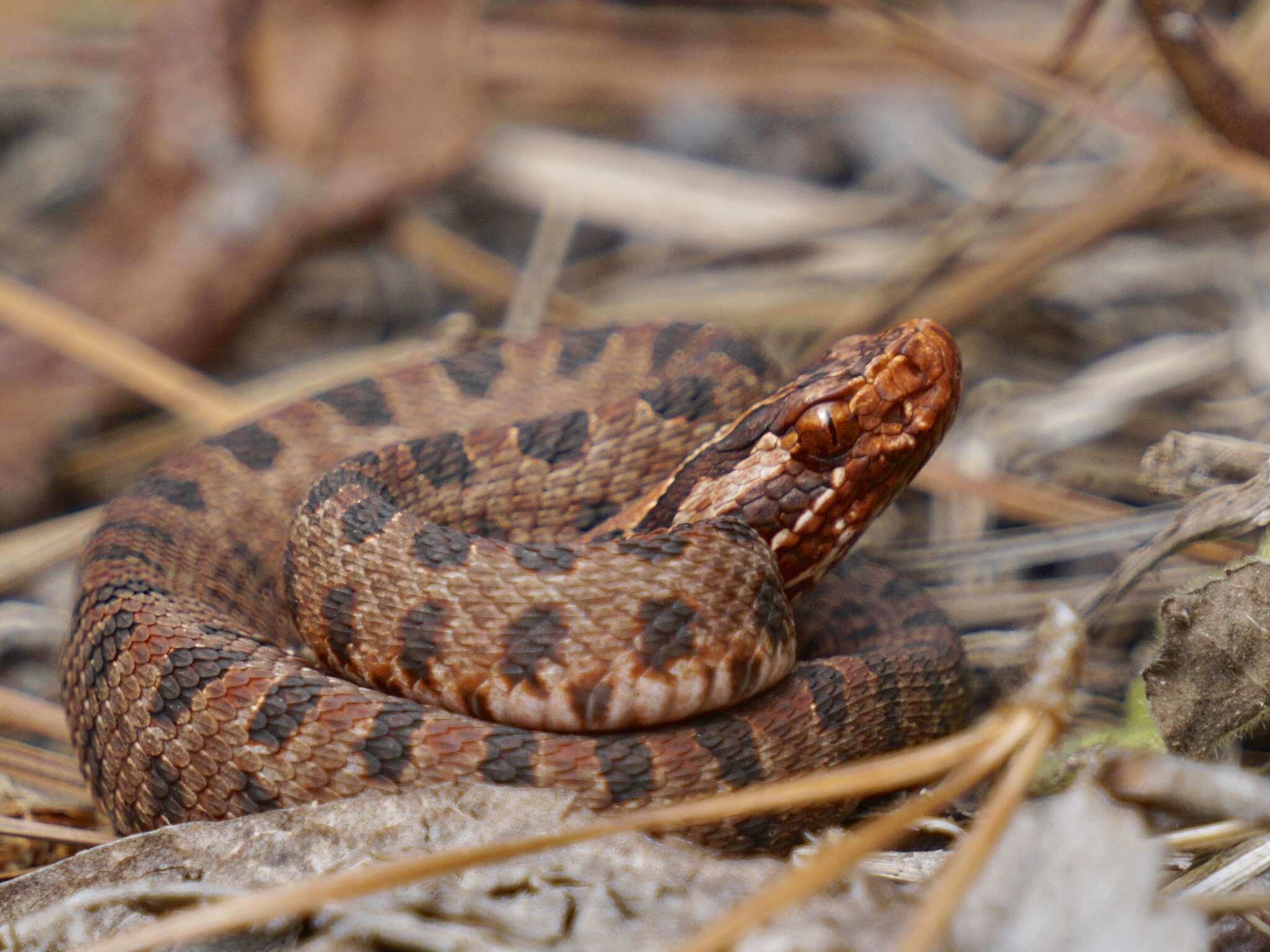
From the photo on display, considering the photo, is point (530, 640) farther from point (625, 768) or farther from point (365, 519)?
point (365, 519)

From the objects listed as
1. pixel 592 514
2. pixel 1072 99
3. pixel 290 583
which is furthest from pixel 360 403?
pixel 1072 99

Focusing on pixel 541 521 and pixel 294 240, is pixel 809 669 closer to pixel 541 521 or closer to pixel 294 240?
pixel 541 521

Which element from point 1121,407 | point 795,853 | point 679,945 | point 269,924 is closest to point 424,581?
point 269,924

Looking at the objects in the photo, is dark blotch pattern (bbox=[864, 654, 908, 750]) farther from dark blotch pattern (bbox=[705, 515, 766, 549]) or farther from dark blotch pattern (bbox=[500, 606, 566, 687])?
dark blotch pattern (bbox=[500, 606, 566, 687])

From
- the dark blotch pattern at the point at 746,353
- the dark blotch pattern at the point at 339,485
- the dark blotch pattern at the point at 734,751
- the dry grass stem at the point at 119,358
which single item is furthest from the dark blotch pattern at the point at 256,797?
the dry grass stem at the point at 119,358

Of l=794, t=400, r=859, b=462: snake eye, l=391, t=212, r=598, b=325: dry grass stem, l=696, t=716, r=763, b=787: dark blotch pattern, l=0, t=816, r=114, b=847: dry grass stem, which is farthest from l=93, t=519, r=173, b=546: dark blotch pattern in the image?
l=391, t=212, r=598, b=325: dry grass stem

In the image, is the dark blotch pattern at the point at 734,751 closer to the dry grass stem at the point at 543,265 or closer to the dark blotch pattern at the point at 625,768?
the dark blotch pattern at the point at 625,768
